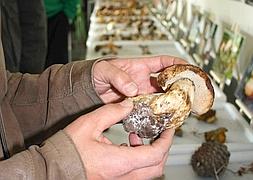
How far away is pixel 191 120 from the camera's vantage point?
1.43 m

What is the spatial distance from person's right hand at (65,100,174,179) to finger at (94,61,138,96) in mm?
90

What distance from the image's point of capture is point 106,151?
25.2 inches

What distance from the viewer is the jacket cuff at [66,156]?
0.60 m

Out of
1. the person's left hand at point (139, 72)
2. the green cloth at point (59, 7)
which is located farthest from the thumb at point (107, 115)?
the green cloth at point (59, 7)

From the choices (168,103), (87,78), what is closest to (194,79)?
(168,103)

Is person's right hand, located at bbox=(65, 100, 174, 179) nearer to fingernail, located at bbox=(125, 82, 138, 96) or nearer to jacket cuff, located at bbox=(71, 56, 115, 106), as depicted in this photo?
fingernail, located at bbox=(125, 82, 138, 96)

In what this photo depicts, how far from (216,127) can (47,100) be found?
64cm

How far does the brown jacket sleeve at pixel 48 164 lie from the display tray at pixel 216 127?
0.58 m

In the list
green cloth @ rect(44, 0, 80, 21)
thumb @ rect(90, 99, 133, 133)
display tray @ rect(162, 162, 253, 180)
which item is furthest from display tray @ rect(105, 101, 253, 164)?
green cloth @ rect(44, 0, 80, 21)

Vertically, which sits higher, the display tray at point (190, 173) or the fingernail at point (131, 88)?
the fingernail at point (131, 88)

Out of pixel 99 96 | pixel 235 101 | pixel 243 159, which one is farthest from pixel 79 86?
pixel 235 101

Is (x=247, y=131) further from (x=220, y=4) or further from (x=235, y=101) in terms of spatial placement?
(x=220, y=4)

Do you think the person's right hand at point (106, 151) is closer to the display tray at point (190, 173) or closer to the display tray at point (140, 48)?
the display tray at point (190, 173)

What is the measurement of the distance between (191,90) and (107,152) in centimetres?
26
